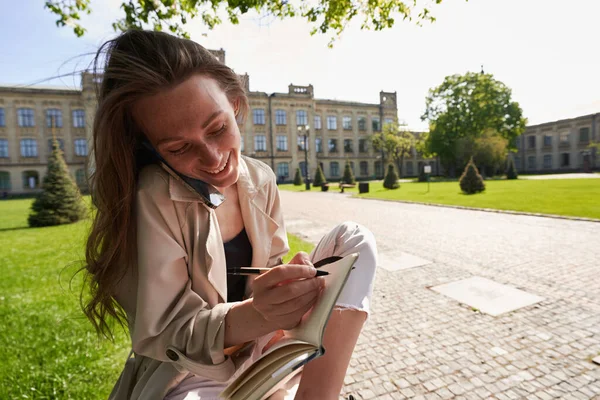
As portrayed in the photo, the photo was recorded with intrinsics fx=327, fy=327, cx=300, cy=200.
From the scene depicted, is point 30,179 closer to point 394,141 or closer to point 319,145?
point 319,145

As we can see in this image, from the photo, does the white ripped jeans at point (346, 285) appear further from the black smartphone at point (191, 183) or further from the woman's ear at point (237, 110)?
the woman's ear at point (237, 110)

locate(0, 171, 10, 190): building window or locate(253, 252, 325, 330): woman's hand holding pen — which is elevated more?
locate(0, 171, 10, 190): building window

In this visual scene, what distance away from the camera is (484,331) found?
2434mm

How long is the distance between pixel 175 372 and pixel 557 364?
2215 millimetres

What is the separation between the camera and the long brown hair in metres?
0.98

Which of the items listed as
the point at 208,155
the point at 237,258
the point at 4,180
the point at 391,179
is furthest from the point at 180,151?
the point at 4,180

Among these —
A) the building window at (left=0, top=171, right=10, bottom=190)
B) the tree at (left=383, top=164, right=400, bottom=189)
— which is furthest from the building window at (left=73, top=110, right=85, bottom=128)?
the tree at (left=383, top=164, right=400, bottom=189)

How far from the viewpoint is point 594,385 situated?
1.77m

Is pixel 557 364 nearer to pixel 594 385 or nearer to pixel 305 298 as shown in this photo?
pixel 594 385

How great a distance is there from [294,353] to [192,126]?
72 centimetres

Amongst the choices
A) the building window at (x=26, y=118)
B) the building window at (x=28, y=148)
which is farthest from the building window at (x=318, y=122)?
the building window at (x=28, y=148)

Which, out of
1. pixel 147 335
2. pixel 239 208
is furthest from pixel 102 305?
pixel 239 208

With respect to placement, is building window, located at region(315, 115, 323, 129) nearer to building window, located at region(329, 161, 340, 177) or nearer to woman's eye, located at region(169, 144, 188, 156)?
building window, located at region(329, 161, 340, 177)

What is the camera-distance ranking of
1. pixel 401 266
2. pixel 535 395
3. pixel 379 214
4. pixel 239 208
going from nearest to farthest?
pixel 239 208 → pixel 535 395 → pixel 401 266 → pixel 379 214
